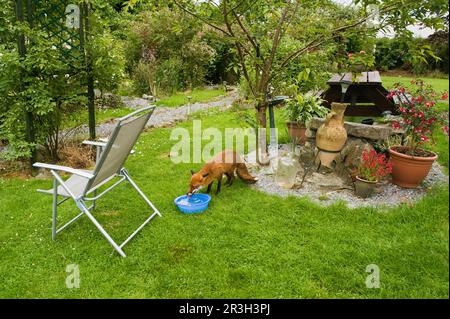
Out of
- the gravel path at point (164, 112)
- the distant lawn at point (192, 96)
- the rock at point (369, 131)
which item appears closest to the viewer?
the rock at point (369, 131)

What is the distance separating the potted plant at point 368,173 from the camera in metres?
3.61

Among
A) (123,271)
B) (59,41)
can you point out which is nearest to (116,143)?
(123,271)

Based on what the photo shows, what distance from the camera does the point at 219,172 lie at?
3814mm

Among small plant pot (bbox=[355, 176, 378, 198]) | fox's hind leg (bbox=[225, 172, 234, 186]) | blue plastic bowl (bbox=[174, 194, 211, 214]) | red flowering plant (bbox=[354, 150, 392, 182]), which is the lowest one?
blue plastic bowl (bbox=[174, 194, 211, 214])

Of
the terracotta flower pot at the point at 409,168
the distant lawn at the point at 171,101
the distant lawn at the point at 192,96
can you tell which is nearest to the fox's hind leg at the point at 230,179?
the terracotta flower pot at the point at 409,168

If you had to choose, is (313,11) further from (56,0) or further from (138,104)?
(138,104)

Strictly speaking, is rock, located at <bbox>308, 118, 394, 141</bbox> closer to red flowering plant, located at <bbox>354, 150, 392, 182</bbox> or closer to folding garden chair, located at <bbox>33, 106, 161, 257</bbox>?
red flowering plant, located at <bbox>354, 150, 392, 182</bbox>

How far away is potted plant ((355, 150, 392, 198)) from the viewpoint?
11.8 ft

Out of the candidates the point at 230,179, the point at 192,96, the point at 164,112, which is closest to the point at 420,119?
the point at 230,179

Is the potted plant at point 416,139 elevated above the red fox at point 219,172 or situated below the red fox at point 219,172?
above

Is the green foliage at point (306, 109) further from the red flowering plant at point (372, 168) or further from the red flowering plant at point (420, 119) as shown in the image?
the red flowering plant at point (372, 168)

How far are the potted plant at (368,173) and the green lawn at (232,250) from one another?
33cm

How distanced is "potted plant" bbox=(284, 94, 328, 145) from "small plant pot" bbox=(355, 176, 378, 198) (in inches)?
55.5

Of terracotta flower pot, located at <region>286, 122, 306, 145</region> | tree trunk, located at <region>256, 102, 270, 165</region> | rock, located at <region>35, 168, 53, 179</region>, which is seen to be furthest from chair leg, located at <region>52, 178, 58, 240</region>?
terracotta flower pot, located at <region>286, 122, 306, 145</region>
